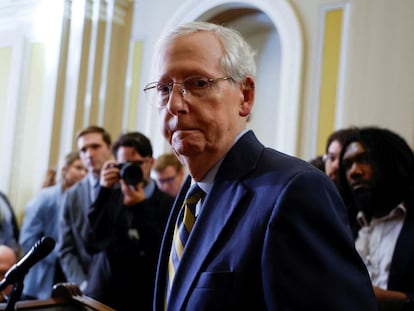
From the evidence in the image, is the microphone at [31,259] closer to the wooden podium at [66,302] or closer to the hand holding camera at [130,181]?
the wooden podium at [66,302]

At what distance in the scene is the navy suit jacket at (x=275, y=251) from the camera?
3.14 feet

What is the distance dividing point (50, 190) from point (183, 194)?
7.74ft

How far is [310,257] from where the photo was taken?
962mm

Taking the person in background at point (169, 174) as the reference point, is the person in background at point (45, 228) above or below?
below

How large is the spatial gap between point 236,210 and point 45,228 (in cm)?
265

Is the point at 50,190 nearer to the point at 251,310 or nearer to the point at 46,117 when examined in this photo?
the point at 46,117

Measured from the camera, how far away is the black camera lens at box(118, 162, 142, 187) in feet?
7.98

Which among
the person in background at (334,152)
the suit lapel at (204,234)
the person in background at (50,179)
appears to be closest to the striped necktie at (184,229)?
the suit lapel at (204,234)

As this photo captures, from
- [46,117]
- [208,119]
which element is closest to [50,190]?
[46,117]

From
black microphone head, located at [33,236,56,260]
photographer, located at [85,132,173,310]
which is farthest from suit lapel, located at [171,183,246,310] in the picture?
photographer, located at [85,132,173,310]

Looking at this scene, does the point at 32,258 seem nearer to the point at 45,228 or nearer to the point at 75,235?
the point at 75,235

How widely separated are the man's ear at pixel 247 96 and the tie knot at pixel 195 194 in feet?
0.67

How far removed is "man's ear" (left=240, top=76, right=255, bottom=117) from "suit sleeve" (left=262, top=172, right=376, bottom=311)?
30 centimetres

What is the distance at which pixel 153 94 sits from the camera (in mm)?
1465
